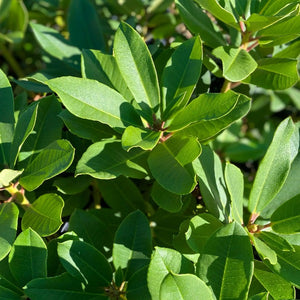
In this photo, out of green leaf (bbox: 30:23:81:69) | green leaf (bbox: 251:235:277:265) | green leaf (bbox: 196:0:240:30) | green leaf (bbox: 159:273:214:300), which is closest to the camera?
green leaf (bbox: 159:273:214:300)

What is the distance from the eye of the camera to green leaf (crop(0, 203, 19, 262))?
862 mm

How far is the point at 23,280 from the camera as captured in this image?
0.92 meters

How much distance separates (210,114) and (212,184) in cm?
15

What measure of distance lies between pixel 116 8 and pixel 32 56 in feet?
1.74

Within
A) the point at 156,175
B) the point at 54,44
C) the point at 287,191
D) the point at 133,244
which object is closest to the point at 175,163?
the point at 156,175

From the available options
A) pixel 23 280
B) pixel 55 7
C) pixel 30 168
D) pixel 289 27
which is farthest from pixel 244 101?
pixel 55 7

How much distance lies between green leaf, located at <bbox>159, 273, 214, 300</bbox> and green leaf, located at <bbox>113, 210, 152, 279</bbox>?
0.22m

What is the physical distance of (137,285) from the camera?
0.92 meters

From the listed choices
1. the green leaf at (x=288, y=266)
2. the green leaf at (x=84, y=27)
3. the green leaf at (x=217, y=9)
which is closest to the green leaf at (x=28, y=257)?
the green leaf at (x=288, y=266)

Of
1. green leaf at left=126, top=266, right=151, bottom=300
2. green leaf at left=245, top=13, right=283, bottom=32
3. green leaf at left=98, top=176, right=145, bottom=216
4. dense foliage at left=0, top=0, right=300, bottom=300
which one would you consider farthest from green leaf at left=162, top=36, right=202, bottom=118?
green leaf at left=126, top=266, right=151, bottom=300

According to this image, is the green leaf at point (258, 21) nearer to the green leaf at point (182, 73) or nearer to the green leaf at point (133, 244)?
the green leaf at point (182, 73)

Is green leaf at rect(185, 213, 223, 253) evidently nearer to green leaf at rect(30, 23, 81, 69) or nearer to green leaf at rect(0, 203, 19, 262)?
green leaf at rect(0, 203, 19, 262)

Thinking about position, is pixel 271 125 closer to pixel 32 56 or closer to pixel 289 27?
pixel 289 27

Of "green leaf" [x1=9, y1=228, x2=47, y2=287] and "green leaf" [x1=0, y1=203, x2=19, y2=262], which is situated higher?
"green leaf" [x1=0, y1=203, x2=19, y2=262]
